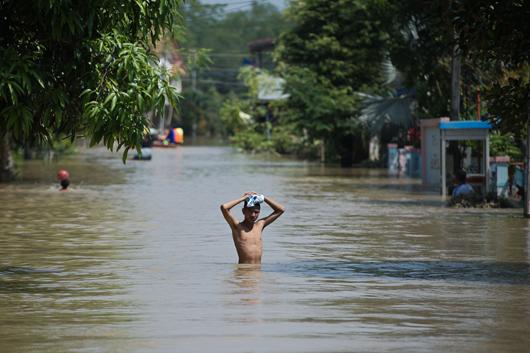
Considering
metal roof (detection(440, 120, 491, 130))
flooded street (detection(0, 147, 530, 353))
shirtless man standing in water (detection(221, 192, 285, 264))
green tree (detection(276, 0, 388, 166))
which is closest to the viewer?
flooded street (detection(0, 147, 530, 353))

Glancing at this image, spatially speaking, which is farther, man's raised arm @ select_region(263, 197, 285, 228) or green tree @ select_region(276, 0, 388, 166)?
green tree @ select_region(276, 0, 388, 166)

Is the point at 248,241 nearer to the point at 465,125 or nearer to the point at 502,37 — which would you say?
the point at 502,37

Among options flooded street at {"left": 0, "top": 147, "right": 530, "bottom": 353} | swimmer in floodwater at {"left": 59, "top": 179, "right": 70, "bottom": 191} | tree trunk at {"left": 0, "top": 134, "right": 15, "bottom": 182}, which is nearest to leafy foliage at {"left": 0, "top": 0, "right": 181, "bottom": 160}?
flooded street at {"left": 0, "top": 147, "right": 530, "bottom": 353}

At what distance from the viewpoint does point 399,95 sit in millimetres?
48094

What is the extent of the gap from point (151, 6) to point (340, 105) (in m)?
39.8

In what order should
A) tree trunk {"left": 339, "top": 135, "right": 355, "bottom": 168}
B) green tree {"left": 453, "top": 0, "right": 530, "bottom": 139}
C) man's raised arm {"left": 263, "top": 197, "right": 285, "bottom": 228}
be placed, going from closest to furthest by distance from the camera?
green tree {"left": 453, "top": 0, "right": 530, "bottom": 139} < man's raised arm {"left": 263, "top": 197, "right": 285, "bottom": 228} < tree trunk {"left": 339, "top": 135, "right": 355, "bottom": 168}

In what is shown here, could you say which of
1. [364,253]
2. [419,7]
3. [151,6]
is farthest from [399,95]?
[151,6]

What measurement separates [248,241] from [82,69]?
3461 mm

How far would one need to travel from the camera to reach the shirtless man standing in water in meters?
15.6

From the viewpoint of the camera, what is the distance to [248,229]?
15.7m

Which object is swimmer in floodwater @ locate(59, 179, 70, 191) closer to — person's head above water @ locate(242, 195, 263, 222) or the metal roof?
the metal roof

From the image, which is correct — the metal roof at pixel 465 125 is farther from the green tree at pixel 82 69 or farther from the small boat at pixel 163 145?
the small boat at pixel 163 145

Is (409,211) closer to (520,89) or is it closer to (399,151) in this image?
(520,89)

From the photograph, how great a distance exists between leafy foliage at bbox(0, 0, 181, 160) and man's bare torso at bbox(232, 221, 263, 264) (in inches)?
97.1
